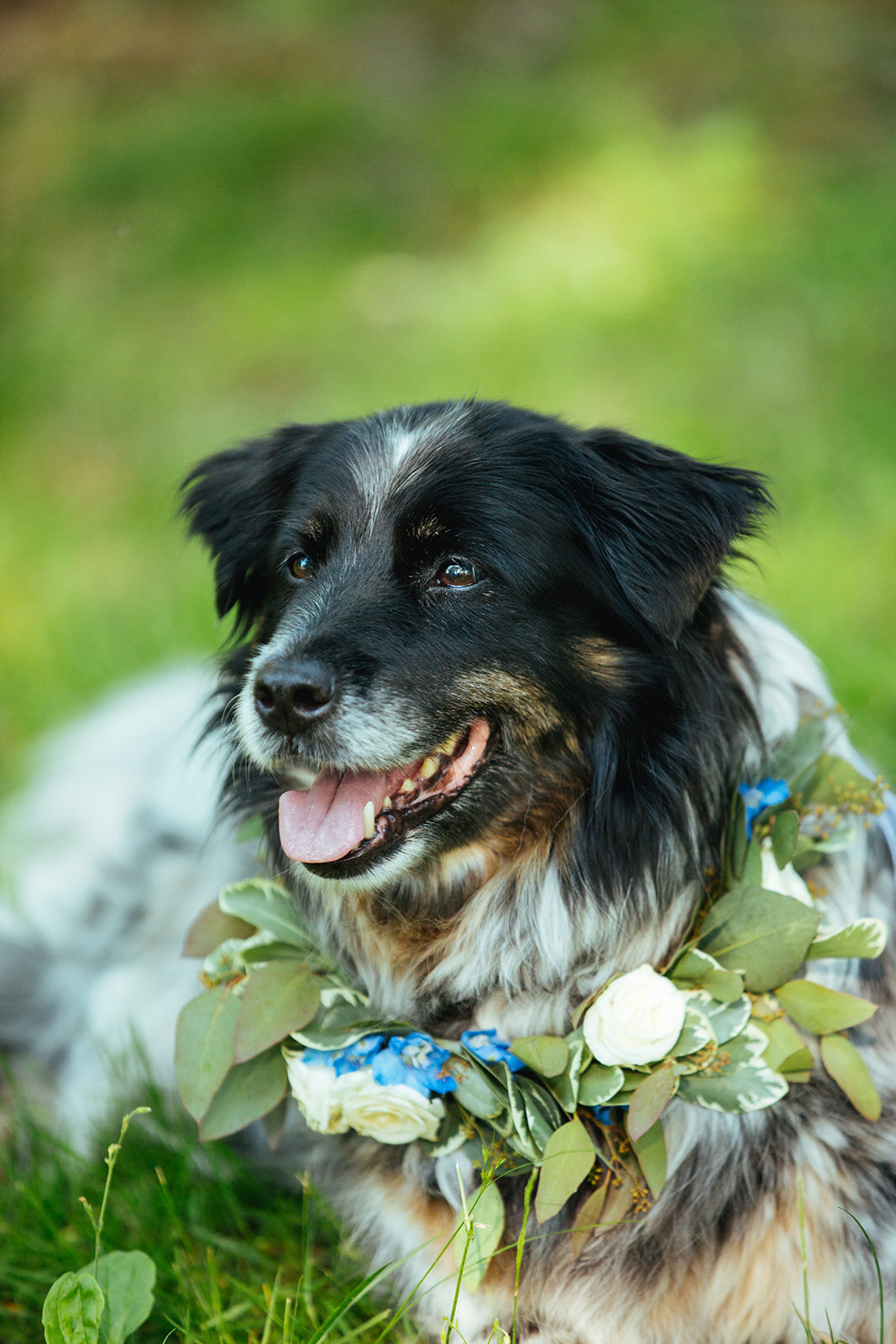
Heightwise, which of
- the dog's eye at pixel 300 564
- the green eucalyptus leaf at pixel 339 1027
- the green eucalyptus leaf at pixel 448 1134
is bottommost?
the green eucalyptus leaf at pixel 448 1134

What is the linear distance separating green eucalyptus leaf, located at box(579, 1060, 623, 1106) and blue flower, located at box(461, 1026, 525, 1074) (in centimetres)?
13

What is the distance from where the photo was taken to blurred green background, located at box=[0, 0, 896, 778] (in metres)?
6.41

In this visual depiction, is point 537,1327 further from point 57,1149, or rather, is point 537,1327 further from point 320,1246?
point 57,1149

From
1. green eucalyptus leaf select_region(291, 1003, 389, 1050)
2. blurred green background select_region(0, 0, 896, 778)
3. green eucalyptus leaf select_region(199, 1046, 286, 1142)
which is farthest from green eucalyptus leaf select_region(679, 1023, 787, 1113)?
blurred green background select_region(0, 0, 896, 778)

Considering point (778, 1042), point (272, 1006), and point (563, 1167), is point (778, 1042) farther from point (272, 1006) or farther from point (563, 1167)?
point (272, 1006)

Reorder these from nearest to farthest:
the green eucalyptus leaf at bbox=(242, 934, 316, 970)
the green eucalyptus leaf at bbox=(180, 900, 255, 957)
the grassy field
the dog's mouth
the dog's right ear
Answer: the dog's mouth < the green eucalyptus leaf at bbox=(242, 934, 316, 970) < the green eucalyptus leaf at bbox=(180, 900, 255, 957) < the dog's right ear < the grassy field

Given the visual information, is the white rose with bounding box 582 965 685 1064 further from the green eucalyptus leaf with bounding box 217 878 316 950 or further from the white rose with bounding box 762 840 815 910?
the green eucalyptus leaf with bounding box 217 878 316 950

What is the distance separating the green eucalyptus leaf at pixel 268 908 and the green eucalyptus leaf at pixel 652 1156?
31.4 inches

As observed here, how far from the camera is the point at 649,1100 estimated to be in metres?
2.18

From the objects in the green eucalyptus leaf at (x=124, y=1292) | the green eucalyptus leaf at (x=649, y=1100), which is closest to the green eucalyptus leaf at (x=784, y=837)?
the green eucalyptus leaf at (x=649, y=1100)

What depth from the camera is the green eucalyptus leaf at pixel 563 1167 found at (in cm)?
217

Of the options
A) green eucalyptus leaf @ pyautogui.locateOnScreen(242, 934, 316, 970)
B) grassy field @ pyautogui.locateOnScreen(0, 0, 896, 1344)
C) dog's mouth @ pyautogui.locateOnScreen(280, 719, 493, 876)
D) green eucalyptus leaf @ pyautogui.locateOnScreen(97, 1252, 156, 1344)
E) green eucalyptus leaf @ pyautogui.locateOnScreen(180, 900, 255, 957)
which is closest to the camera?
green eucalyptus leaf @ pyautogui.locateOnScreen(97, 1252, 156, 1344)

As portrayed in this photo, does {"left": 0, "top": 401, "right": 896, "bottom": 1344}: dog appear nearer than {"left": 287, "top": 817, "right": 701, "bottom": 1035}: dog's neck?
Yes

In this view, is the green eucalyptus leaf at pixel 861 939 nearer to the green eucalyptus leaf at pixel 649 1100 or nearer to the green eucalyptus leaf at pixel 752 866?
the green eucalyptus leaf at pixel 752 866
